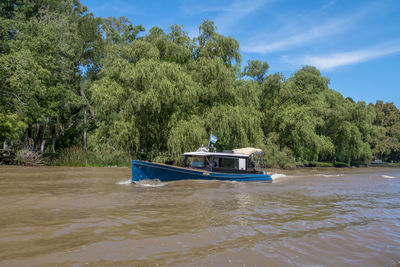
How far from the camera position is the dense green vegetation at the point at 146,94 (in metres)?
22.8

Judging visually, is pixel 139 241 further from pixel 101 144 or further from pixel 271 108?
pixel 271 108

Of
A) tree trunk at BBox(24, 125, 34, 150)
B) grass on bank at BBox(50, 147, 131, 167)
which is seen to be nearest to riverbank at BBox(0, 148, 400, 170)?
grass on bank at BBox(50, 147, 131, 167)

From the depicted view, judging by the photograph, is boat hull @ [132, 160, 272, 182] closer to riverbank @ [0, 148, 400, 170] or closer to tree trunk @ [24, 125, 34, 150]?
riverbank @ [0, 148, 400, 170]

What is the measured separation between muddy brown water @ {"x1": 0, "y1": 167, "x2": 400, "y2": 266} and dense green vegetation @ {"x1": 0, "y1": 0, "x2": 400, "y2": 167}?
12665 mm

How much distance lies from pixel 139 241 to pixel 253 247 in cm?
200

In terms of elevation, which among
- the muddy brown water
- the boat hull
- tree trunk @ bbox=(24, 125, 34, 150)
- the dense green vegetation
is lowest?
the muddy brown water

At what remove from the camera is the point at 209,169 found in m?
17.1

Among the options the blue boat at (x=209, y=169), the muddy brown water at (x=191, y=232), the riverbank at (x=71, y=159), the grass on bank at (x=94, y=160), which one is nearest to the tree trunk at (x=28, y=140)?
the riverbank at (x=71, y=159)

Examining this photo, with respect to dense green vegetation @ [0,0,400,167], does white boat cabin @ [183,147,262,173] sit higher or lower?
lower

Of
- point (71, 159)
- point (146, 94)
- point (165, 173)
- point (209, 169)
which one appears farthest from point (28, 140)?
point (209, 169)

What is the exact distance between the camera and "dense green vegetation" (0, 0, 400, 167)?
22.8m

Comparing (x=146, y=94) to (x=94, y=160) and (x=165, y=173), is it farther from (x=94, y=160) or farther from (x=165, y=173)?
(x=94, y=160)

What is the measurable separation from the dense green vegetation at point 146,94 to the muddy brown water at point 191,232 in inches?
→ 499

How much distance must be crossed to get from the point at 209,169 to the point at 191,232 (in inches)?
431
